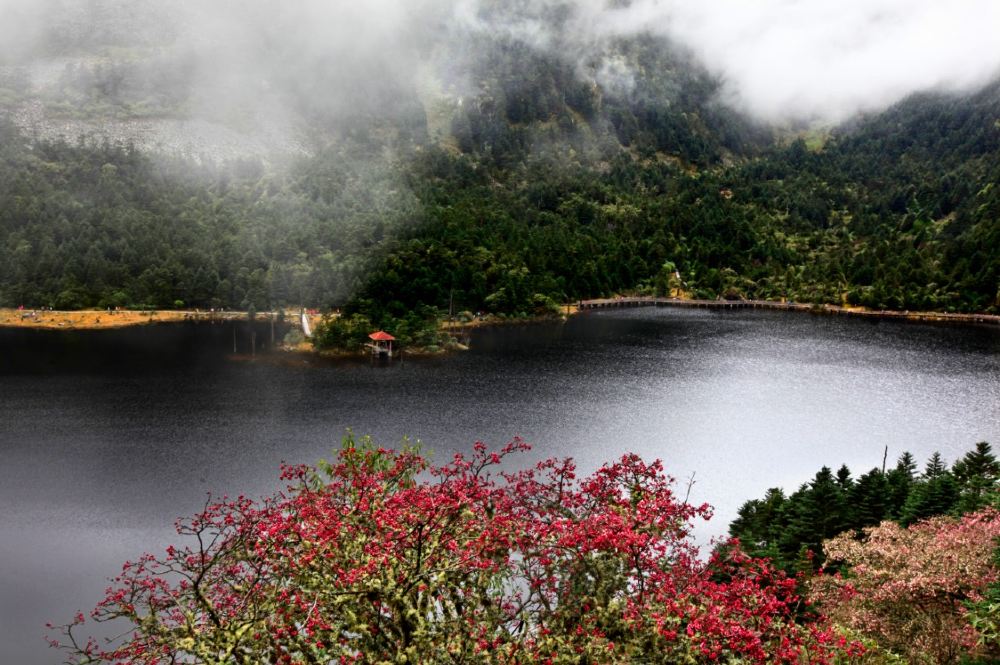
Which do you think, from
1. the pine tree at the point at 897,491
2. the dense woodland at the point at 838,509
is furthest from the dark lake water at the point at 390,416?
the pine tree at the point at 897,491

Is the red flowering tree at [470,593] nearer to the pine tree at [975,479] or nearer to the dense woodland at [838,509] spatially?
the dense woodland at [838,509]

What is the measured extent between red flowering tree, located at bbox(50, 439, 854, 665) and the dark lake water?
66.4 ft

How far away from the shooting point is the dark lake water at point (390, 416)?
39.1 metres

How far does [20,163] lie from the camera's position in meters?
166

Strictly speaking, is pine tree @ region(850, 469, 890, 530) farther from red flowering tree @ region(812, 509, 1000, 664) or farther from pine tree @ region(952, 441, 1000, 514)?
red flowering tree @ region(812, 509, 1000, 664)

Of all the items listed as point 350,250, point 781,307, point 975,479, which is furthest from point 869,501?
point 781,307

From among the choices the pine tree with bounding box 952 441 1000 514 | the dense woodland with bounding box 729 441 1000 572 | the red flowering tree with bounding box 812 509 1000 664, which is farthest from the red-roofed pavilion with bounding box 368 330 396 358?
the red flowering tree with bounding box 812 509 1000 664

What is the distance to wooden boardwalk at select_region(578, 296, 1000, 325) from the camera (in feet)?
461

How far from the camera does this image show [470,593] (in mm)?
14812

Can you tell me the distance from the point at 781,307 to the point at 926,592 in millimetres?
154523

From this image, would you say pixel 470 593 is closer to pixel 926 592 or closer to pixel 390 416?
pixel 926 592

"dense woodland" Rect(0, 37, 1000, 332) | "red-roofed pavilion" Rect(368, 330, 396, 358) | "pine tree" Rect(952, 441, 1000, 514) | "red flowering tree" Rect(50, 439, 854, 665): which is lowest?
"pine tree" Rect(952, 441, 1000, 514)

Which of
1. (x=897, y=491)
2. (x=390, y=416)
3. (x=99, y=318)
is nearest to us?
(x=897, y=491)

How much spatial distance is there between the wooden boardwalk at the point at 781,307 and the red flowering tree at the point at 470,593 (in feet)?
446
